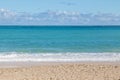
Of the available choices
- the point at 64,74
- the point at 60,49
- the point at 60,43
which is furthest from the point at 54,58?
the point at 60,43

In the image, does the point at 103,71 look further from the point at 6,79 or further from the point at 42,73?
the point at 6,79

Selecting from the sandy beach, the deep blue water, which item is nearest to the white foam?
the deep blue water

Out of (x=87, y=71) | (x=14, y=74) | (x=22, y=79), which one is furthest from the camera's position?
(x=87, y=71)

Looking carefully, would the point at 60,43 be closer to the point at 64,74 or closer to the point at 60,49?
the point at 60,49

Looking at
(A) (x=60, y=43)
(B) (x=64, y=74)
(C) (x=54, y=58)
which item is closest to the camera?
(B) (x=64, y=74)

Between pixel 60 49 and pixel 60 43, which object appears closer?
pixel 60 49

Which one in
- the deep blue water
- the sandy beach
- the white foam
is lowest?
the deep blue water

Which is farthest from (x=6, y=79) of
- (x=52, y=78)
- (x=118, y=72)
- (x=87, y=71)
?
(x=118, y=72)

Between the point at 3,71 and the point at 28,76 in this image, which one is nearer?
the point at 28,76

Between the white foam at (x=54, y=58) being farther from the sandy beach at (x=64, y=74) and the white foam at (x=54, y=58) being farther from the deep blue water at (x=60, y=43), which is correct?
the sandy beach at (x=64, y=74)

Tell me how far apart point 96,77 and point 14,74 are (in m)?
3.15

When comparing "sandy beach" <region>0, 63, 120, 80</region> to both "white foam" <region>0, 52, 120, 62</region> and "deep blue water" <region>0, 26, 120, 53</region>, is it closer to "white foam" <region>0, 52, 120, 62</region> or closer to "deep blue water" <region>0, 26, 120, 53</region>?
"white foam" <region>0, 52, 120, 62</region>

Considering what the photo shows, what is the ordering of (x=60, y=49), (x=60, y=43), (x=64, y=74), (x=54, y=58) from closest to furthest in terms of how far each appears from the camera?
1. (x=64, y=74)
2. (x=54, y=58)
3. (x=60, y=49)
4. (x=60, y=43)

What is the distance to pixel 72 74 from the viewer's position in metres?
13.9
